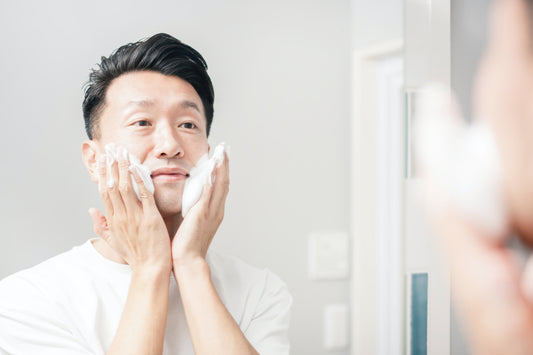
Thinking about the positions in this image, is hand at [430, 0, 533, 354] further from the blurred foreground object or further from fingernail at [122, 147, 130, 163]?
fingernail at [122, 147, 130, 163]

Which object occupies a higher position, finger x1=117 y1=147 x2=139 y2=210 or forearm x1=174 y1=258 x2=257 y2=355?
finger x1=117 y1=147 x2=139 y2=210

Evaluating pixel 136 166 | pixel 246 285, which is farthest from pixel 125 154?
pixel 246 285

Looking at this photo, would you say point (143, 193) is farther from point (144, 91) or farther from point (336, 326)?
point (336, 326)

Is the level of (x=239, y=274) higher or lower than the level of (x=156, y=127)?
lower

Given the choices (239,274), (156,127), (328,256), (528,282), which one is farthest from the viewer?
(328,256)

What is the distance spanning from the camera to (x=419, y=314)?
93cm

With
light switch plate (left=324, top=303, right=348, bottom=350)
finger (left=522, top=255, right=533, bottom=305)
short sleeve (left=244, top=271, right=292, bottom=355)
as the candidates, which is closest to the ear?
short sleeve (left=244, top=271, right=292, bottom=355)

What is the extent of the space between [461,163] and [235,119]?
695 millimetres

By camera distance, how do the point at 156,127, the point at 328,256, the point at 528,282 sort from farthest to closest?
the point at 328,256 < the point at 156,127 < the point at 528,282

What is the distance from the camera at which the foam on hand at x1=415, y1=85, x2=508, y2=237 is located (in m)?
0.21

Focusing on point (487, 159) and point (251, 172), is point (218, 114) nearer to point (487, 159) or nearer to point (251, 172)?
point (251, 172)

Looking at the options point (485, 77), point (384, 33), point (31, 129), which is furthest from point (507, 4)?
point (384, 33)

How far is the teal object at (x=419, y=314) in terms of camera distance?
2.99 feet

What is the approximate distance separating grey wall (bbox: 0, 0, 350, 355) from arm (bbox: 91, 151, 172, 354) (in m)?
0.09
